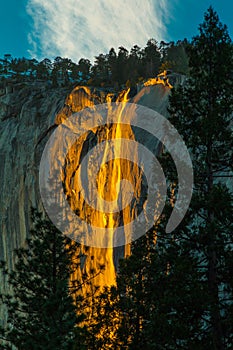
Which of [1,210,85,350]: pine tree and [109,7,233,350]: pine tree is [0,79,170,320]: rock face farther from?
[109,7,233,350]: pine tree

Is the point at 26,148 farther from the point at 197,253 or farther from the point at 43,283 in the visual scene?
the point at 197,253

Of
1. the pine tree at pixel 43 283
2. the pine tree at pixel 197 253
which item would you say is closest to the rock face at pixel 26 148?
the pine tree at pixel 43 283

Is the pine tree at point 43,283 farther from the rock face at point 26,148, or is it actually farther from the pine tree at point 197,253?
the rock face at point 26,148

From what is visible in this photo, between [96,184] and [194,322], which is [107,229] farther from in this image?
[194,322]

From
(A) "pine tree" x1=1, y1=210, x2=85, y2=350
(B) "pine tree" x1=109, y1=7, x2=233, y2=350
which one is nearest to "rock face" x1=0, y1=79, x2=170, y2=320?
(A) "pine tree" x1=1, y1=210, x2=85, y2=350

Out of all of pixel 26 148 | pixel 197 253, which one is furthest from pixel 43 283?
pixel 26 148

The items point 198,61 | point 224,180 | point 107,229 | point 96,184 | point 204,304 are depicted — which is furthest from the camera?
point 96,184

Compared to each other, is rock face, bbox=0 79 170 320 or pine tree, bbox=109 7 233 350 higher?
rock face, bbox=0 79 170 320

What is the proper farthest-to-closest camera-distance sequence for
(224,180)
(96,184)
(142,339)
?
(96,184), (224,180), (142,339)

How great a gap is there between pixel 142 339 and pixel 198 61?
26.3ft

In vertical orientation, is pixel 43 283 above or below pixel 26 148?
below

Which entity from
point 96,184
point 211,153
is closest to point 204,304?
point 211,153

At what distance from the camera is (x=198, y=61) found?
13047mm

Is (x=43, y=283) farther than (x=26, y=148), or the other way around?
(x=26, y=148)
